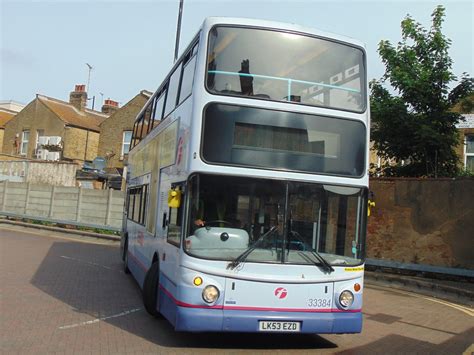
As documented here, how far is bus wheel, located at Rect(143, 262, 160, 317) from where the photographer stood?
316 inches

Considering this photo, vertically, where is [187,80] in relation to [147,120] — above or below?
below

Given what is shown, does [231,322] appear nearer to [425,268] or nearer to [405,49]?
[425,268]

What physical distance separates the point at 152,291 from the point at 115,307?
55.4 inches

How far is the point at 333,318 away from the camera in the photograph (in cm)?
655

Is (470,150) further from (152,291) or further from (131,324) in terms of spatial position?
(131,324)

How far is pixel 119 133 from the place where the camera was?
3522cm

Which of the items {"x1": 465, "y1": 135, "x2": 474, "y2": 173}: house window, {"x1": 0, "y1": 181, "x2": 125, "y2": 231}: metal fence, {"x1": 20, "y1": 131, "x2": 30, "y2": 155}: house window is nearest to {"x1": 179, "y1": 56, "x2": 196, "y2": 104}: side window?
{"x1": 0, "y1": 181, "x2": 125, "y2": 231}: metal fence

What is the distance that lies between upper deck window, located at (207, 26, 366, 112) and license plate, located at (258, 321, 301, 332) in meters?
2.77

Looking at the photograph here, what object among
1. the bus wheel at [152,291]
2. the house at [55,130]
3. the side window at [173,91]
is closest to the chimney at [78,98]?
the house at [55,130]

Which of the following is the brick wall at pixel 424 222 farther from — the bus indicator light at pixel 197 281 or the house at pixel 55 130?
the house at pixel 55 130

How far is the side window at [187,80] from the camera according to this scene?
23.6ft

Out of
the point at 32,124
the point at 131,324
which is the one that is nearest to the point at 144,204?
the point at 131,324

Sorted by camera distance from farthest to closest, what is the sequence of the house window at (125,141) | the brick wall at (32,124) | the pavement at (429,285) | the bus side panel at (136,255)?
the brick wall at (32,124) → the house window at (125,141) → the pavement at (429,285) → the bus side panel at (136,255)

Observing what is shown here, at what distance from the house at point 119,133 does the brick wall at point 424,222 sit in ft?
71.1
